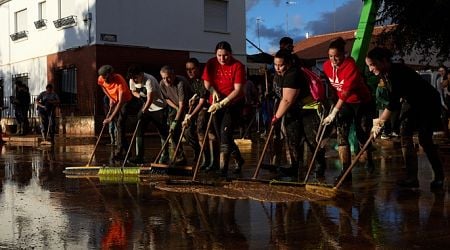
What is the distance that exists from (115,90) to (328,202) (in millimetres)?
4928

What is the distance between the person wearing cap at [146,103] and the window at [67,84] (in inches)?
569

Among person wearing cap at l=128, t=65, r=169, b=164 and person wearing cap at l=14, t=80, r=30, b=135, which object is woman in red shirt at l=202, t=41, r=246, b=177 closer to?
person wearing cap at l=128, t=65, r=169, b=164

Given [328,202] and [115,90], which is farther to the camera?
[115,90]

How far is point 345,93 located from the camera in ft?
24.3

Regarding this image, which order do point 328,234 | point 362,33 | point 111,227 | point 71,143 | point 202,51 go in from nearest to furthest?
point 328,234 → point 111,227 → point 362,33 → point 71,143 → point 202,51

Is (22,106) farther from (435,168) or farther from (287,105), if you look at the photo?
(435,168)

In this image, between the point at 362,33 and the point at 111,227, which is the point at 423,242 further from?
the point at 362,33

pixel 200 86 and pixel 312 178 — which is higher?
pixel 200 86

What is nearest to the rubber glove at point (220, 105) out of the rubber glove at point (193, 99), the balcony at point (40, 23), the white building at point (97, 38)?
the rubber glove at point (193, 99)

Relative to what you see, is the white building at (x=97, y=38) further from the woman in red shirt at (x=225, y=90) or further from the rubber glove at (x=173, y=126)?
the woman in red shirt at (x=225, y=90)

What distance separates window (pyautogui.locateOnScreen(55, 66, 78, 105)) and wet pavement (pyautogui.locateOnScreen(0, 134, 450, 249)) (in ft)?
52.9

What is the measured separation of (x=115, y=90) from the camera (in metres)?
10.2

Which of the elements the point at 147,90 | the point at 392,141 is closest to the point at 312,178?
the point at 147,90

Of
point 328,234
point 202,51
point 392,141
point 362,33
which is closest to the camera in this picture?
point 328,234
